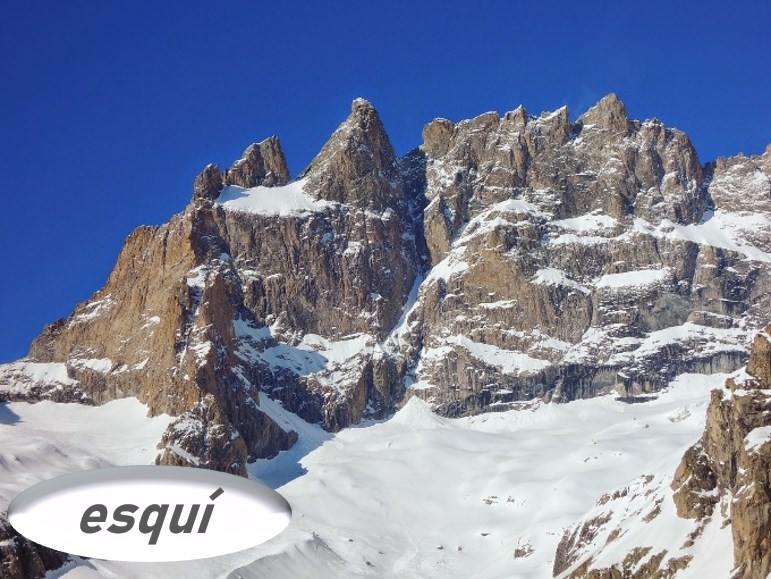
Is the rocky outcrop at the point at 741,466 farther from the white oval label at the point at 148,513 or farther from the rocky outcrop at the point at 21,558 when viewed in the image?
the rocky outcrop at the point at 21,558

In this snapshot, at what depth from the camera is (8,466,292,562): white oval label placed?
35.2 metres

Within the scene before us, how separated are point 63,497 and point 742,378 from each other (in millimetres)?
79747

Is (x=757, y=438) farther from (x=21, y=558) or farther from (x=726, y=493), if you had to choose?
(x=21, y=558)

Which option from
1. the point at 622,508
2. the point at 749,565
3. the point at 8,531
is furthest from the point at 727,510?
the point at 8,531

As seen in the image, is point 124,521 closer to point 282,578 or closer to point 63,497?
point 63,497

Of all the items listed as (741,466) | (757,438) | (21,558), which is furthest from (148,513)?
(21,558)

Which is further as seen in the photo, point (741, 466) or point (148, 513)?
point (741, 466)

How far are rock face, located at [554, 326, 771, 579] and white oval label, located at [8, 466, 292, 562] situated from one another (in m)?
60.9

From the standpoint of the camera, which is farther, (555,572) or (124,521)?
(555,572)

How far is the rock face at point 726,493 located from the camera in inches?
3644

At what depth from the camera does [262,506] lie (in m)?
36.5

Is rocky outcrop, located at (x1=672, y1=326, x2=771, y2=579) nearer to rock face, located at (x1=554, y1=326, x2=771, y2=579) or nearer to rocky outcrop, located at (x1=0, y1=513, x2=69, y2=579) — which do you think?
rock face, located at (x1=554, y1=326, x2=771, y2=579)

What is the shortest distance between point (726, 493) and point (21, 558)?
280 ft

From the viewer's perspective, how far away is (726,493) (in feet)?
352
